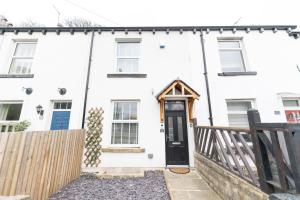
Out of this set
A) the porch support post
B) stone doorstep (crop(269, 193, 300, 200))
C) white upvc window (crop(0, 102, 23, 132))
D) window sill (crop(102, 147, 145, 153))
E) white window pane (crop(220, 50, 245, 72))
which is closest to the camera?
stone doorstep (crop(269, 193, 300, 200))

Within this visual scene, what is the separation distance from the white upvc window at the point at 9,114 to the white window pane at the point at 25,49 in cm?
229

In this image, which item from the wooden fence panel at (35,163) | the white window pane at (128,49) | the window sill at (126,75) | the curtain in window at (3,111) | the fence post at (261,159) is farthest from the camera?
the white window pane at (128,49)

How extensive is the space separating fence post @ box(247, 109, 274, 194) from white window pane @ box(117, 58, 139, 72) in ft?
16.7

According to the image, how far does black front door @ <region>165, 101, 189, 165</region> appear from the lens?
5715 millimetres

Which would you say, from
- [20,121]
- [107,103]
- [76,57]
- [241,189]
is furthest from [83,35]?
[241,189]

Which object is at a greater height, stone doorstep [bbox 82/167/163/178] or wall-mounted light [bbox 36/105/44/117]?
wall-mounted light [bbox 36/105/44/117]

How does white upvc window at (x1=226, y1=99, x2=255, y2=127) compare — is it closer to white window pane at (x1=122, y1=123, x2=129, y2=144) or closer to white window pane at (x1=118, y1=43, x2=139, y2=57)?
white window pane at (x1=122, y1=123, x2=129, y2=144)

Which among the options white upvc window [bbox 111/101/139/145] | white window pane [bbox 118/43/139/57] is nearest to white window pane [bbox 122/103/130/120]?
white upvc window [bbox 111/101/139/145]

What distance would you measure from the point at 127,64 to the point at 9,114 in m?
5.15

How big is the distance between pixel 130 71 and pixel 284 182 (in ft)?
19.2

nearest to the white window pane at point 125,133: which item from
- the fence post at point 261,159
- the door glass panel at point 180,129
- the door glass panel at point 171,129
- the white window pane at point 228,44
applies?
the door glass panel at point 171,129

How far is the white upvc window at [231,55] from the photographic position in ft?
21.9

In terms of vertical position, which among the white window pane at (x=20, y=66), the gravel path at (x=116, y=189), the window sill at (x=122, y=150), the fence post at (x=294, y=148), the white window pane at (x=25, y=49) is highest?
the white window pane at (x=25, y=49)

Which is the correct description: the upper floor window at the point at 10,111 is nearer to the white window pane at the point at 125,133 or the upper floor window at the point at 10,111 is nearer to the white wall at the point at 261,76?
the white window pane at the point at 125,133
